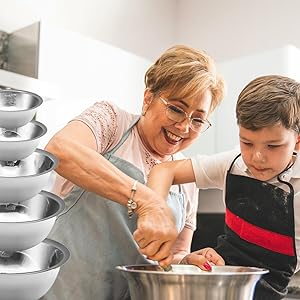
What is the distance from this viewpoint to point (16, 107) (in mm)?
523

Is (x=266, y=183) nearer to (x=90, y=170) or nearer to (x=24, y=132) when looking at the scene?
(x=90, y=170)

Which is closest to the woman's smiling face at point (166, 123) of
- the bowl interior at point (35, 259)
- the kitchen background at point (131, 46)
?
the kitchen background at point (131, 46)

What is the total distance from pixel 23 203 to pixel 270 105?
59 centimetres

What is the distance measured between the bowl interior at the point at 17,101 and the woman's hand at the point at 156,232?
0.35m

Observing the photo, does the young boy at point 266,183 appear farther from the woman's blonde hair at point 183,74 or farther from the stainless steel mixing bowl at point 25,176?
the stainless steel mixing bowl at point 25,176

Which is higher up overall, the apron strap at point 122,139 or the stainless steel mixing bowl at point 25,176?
Result: the apron strap at point 122,139

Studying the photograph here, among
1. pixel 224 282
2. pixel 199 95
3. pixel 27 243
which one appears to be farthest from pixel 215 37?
pixel 27 243

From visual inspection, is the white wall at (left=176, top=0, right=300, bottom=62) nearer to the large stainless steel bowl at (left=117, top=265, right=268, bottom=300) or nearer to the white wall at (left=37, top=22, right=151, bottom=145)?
the white wall at (left=37, top=22, right=151, bottom=145)

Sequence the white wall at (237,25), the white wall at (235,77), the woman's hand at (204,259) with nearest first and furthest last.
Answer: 1. the woman's hand at (204,259)
2. the white wall at (235,77)
3. the white wall at (237,25)

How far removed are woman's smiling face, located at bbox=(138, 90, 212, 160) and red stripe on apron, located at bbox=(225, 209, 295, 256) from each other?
21cm

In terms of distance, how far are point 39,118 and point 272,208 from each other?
0.86m

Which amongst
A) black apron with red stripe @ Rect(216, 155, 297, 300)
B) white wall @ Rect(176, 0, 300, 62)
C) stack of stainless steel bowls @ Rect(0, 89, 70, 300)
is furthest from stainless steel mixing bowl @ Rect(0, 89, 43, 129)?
white wall @ Rect(176, 0, 300, 62)

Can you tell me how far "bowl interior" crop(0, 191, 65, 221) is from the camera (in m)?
0.49

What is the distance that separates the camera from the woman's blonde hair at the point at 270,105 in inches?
38.6
